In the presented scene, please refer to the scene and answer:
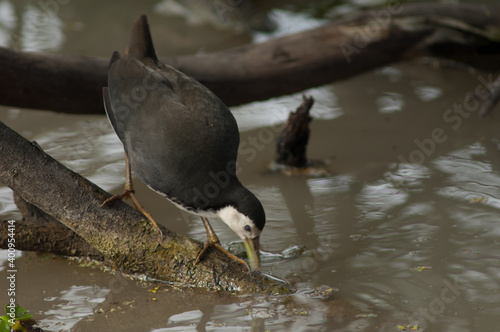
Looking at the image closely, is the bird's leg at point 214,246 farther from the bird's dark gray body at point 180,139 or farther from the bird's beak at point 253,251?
the bird's dark gray body at point 180,139

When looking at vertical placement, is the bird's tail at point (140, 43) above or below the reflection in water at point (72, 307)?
above

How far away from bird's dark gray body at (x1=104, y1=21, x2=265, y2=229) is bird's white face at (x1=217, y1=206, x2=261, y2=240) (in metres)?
0.03

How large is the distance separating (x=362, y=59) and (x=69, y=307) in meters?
3.52

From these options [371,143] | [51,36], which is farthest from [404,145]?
[51,36]

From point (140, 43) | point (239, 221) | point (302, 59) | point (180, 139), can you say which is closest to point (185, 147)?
point (180, 139)

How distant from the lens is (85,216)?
11.2 ft

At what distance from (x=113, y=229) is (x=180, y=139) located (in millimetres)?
→ 654

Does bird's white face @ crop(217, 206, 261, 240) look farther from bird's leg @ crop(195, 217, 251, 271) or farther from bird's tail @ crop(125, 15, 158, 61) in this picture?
bird's tail @ crop(125, 15, 158, 61)

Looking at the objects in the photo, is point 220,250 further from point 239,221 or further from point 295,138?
point 295,138

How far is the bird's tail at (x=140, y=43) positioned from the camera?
3887mm

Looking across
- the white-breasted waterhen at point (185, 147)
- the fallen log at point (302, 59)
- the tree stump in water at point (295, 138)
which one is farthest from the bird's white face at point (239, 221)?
the fallen log at point (302, 59)

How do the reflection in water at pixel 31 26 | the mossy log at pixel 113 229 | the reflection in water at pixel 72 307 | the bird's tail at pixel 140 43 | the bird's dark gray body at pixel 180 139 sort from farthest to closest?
the reflection in water at pixel 31 26 < the bird's tail at pixel 140 43 < the mossy log at pixel 113 229 < the bird's dark gray body at pixel 180 139 < the reflection in water at pixel 72 307

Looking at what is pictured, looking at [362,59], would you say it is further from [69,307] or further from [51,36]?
[51,36]

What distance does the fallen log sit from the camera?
4.60 m
